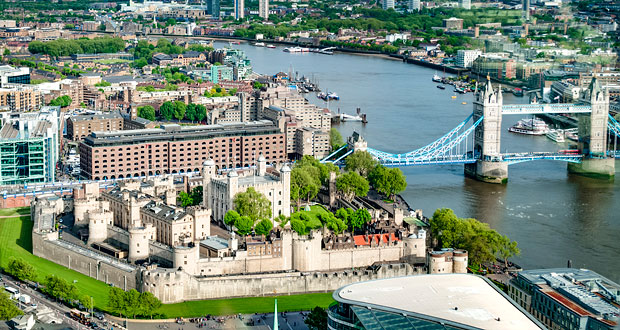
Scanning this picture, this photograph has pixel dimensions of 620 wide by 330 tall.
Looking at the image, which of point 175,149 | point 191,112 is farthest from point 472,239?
point 191,112

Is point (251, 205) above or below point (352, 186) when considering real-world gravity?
above

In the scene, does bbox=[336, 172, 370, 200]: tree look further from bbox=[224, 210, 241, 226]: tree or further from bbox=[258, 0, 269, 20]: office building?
bbox=[258, 0, 269, 20]: office building

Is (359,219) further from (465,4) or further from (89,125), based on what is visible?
(465,4)

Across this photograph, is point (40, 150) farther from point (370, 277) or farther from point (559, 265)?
point (559, 265)

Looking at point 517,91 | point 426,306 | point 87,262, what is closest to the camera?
point 426,306

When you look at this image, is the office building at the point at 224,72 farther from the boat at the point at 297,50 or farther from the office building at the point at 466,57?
the boat at the point at 297,50

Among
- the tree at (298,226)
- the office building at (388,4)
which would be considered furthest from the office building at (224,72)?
the office building at (388,4)

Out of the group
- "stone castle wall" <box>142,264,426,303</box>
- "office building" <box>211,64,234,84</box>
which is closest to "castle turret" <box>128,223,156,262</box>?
"stone castle wall" <box>142,264,426,303</box>
